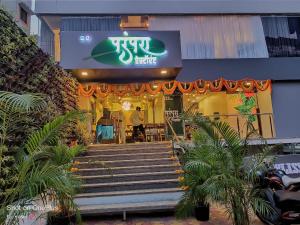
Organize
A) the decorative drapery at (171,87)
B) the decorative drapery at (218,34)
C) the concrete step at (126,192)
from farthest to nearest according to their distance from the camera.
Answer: the decorative drapery at (218,34)
the decorative drapery at (171,87)
the concrete step at (126,192)

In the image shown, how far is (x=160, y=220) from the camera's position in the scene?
5449 millimetres

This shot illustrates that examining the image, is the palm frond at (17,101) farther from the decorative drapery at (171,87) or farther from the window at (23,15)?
the window at (23,15)

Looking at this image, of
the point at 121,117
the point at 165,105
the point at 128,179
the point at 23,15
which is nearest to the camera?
the point at 128,179

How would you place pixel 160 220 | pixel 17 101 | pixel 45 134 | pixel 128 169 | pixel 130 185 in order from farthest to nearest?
pixel 128 169 → pixel 130 185 → pixel 160 220 → pixel 45 134 → pixel 17 101

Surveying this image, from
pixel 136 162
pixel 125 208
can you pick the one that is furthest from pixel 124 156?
pixel 125 208

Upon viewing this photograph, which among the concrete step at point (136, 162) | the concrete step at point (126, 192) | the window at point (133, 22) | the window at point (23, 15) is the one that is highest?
the window at point (23, 15)

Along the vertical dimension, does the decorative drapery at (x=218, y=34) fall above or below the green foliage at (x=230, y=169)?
above

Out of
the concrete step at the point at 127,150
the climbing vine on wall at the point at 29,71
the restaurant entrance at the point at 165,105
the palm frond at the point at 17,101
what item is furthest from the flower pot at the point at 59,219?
the restaurant entrance at the point at 165,105

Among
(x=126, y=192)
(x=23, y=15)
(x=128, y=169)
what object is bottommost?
(x=126, y=192)

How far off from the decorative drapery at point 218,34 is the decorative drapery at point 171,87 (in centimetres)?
151

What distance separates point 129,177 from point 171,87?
5.05 metres

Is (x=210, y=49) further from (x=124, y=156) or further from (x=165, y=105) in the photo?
(x=124, y=156)

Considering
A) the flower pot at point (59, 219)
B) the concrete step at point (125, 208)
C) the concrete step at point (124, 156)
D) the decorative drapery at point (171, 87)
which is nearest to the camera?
the flower pot at point (59, 219)

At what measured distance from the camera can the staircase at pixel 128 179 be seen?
5.75 m
